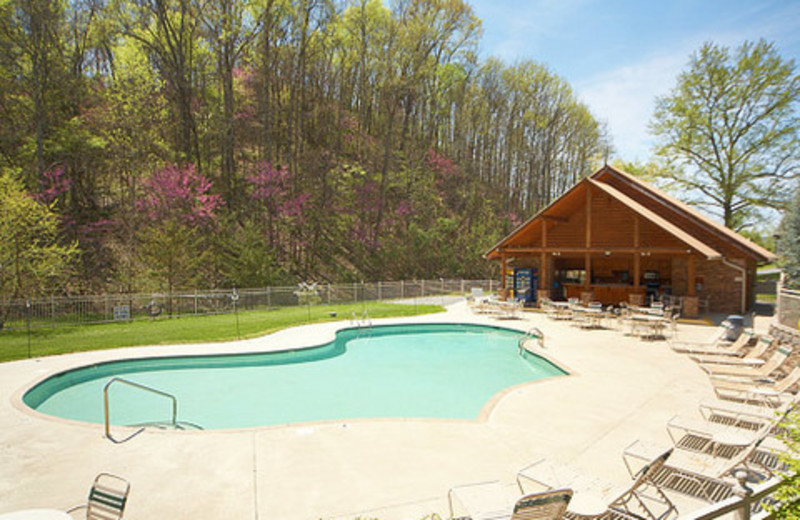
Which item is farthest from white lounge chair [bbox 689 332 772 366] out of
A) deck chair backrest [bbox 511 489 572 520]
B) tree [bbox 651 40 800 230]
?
tree [bbox 651 40 800 230]

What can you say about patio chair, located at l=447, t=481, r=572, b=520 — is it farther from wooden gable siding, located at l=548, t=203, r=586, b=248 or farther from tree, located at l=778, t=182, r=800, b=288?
tree, located at l=778, t=182, r=800, b=288

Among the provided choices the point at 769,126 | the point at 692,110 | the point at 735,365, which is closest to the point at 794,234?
the point at 769,126

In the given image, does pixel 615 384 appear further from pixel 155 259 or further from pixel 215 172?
pixel 215 172

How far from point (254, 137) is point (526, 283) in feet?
68.8

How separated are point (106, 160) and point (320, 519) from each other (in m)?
23.6

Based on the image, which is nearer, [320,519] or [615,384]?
[320,519]

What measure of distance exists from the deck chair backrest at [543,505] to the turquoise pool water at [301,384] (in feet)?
17.5

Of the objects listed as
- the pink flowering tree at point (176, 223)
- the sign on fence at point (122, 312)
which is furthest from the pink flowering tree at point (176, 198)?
the sign on fence at point (122, 312)

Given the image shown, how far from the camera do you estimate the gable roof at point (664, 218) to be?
16.6 metres

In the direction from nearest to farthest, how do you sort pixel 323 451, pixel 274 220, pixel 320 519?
pixel 320 519, pixel 323 451, pixel 274 220

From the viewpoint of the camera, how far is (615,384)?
8.61 meters

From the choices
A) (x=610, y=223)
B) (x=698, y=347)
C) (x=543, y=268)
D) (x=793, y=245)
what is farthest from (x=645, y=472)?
(x=793, y=245)

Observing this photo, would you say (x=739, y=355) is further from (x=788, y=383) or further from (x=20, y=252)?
(x=20, y=252)

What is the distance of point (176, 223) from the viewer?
1975cm
